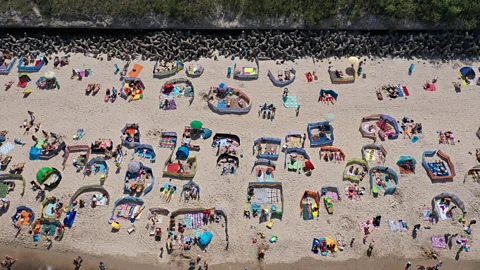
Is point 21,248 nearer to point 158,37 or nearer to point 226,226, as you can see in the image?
point 226,226

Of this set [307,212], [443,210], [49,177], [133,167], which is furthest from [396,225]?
[49,177]

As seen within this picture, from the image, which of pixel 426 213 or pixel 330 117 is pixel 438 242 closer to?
pixel 426 213

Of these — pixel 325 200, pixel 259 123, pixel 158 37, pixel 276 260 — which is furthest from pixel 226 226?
pixel 158 37

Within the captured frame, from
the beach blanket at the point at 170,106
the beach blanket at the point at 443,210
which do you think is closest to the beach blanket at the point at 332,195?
the beach blanket at the point at 443,210

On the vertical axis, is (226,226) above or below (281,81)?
below

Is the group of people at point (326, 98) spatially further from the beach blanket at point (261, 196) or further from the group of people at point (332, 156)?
the beach blanket at point (261, 196)

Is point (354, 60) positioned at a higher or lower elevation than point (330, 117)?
higher
